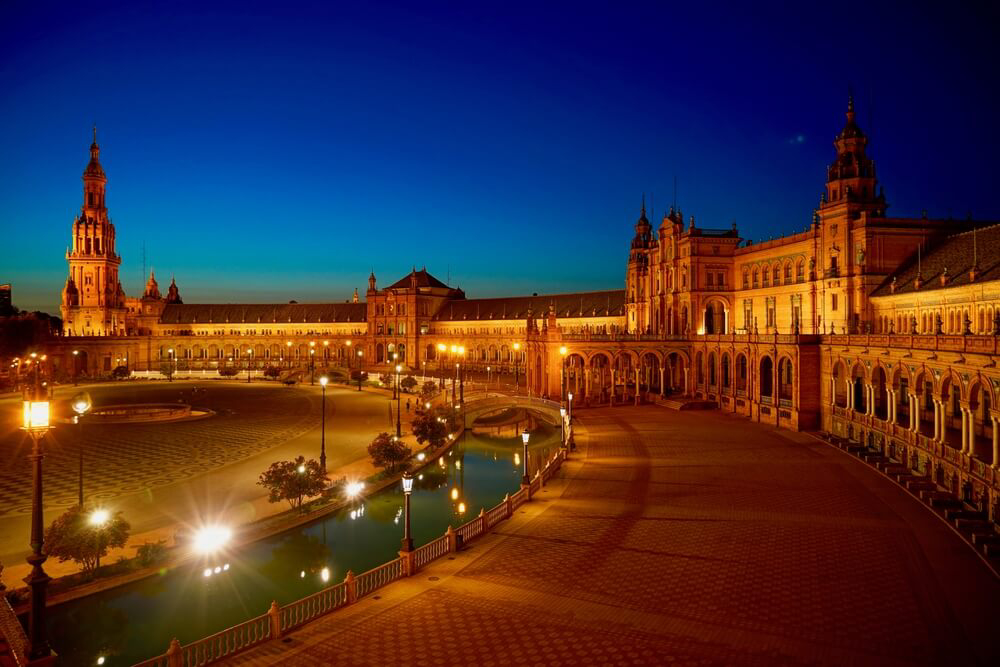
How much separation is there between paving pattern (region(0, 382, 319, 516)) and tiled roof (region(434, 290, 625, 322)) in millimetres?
41994

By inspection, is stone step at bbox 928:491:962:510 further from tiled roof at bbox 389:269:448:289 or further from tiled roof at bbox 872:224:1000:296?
tiled roof at bbox 389:269:448:289

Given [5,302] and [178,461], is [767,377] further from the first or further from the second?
[5,302]

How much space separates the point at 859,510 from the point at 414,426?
31.5 metres

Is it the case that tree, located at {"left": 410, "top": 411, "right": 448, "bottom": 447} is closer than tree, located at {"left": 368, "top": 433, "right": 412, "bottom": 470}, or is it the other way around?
tree, located at {"left": 368, "top": 433, "right": 412, "bottom": 470}

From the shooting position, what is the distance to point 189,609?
23000 mm

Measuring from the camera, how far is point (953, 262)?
46.5 metres

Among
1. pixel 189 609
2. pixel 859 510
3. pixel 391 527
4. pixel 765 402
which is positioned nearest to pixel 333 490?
pixel 391 527

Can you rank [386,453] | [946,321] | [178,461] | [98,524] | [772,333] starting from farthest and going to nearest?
1. [772,333]
2. [178,461]
3. [946,321]
4. [386,453]
5. [98,524]

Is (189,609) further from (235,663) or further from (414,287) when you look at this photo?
(414,287)

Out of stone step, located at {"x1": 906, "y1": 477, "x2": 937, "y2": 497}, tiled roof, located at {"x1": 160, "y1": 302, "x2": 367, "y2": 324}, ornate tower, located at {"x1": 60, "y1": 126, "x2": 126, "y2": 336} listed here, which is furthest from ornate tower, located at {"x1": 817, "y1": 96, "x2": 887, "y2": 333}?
ornate tower, located at {"x1": 60, "y1": 126, "x2": 126, "y2": 336}

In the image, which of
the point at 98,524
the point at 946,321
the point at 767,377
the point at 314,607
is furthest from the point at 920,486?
the point at 767,377

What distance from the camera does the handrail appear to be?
44.9 ft

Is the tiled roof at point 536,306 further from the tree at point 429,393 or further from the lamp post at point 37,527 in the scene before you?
the lamp post at point 37,527

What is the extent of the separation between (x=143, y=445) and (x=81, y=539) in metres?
29.4
